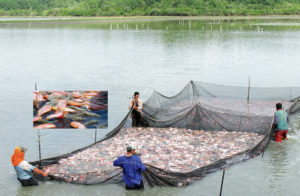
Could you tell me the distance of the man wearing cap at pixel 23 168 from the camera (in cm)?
862

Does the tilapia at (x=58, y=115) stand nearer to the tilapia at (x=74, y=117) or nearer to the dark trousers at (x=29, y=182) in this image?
the tilapia at (x=74, y=117)

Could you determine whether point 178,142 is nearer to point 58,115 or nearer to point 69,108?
point 69,108

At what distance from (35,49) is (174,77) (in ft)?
68.8

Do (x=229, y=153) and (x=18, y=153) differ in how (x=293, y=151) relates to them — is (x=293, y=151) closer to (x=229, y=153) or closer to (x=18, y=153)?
(x=229, y=153)

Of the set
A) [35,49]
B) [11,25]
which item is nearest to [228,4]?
[11,25]

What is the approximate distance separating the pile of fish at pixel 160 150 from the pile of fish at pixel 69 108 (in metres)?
0.94

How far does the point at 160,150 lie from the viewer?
10.9 meters

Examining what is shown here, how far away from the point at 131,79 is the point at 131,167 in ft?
45.6

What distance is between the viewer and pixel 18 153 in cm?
860

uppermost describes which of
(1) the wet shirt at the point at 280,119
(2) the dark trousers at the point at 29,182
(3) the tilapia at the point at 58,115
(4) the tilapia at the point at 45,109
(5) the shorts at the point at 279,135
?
(4) the tilapia at the point at 45,109

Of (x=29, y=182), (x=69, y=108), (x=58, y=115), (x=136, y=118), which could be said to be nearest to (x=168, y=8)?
(x=136, y=118)

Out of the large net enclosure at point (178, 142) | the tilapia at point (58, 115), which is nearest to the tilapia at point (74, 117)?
the tilapia at point (58, 115)

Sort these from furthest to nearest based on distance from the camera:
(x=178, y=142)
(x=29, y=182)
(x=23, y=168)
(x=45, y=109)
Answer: (x=178, y=142)
(x=45, y=109)
(x=29, y=182)
(x=23, y=168)

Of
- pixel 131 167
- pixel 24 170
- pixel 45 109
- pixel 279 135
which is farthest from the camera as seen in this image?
pixel 279 135
